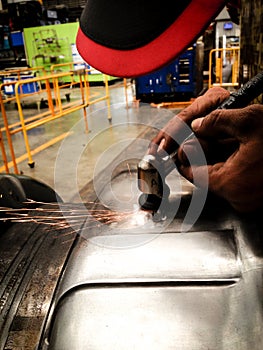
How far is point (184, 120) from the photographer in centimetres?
125

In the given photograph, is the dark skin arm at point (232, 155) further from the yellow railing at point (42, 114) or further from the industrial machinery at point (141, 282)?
the yellow railing at point (42, 114)

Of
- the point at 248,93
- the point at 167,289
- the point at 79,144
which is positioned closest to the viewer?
the point at 167,289

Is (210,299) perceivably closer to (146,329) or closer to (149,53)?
(146,329)

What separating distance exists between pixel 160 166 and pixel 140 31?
0.57 metres

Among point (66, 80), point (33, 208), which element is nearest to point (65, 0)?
point (66, 80)

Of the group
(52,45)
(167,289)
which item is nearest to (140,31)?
(167,289)

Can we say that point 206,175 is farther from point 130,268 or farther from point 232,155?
point 130,268

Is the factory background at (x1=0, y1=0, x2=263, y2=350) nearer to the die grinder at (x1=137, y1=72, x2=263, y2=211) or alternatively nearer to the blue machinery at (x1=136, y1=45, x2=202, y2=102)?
the die grinder at (x1=137, y1=72, x2=263, y2=211)

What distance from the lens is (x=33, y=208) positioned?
1.49 metres

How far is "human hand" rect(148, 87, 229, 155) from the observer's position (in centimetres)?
122

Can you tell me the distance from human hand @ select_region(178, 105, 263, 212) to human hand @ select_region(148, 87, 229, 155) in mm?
178

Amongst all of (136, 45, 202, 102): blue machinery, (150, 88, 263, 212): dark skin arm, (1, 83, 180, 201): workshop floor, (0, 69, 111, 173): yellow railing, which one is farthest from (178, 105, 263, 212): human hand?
(136, 45, 202, 102): blue machinery

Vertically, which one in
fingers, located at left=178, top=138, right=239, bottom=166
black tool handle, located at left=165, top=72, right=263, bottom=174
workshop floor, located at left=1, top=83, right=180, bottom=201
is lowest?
workshop floor, located at left=1, top=83, right=180, bottom=201

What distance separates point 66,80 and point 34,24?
2502 millimetres
